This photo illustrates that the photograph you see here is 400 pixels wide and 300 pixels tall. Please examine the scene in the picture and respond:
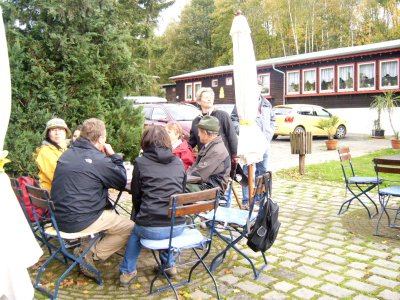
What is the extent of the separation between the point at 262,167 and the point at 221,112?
155cm

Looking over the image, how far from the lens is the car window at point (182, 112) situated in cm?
1334

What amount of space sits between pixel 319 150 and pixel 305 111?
375cm

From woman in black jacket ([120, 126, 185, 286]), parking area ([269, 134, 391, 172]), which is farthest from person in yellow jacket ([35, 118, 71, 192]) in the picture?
parking area ([269, 134, 391, 172])

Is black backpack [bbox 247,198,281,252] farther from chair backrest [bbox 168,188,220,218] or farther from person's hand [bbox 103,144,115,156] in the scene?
person's hand [bbox 103,144,115,156]

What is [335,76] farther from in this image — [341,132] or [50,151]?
[50,151]

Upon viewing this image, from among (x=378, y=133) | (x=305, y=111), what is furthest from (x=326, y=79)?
(x=305, y=111)

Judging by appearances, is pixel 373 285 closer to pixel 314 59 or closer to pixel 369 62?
pixel 369 62

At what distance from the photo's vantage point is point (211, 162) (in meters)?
4.85

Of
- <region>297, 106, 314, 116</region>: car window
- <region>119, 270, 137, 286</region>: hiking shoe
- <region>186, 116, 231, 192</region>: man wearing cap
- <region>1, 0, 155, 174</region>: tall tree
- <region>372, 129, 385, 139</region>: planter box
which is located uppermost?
<region>1, 0, 155, 174</region>: tall tree

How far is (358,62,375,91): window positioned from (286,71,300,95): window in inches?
149

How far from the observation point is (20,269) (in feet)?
9.73

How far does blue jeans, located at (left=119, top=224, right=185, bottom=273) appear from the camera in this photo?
12.6 ft

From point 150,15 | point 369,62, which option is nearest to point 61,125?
point 369,62

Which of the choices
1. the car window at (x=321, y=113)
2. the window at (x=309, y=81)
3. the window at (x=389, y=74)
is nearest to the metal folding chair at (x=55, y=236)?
the car window at (x=321, y=113)
